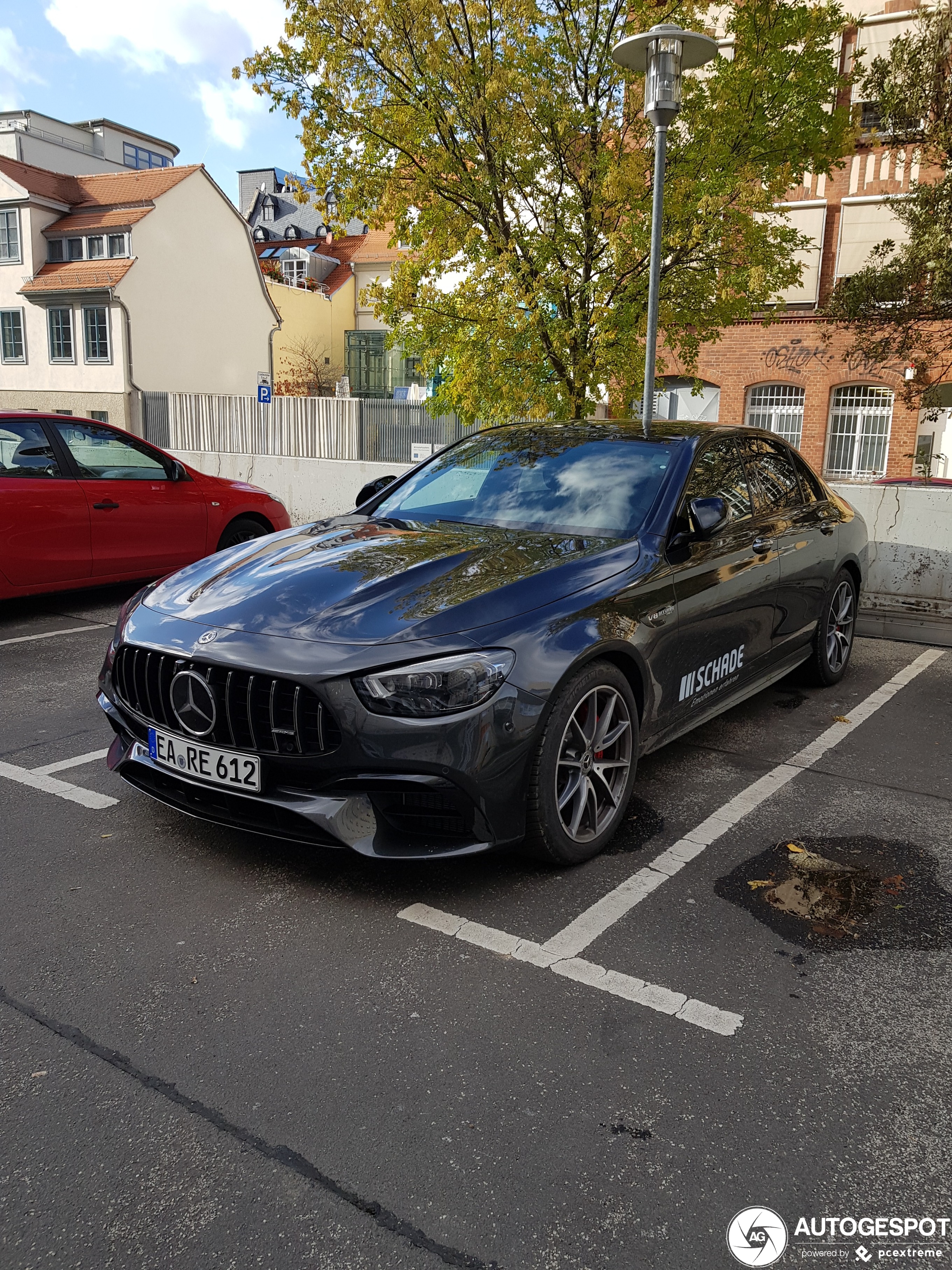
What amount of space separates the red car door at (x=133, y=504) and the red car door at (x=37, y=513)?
0.12 meters

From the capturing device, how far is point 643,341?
10734 millimetres

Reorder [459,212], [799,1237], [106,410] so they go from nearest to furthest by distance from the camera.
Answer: [799,1237], [459,212], [106,410]

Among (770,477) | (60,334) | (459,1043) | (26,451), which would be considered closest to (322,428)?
(26,451)

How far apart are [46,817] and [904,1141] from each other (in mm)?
3273

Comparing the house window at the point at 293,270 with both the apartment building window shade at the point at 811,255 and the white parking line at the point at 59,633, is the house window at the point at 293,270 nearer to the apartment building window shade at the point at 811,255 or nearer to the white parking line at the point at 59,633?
the apartment building window shade at the point at 811,255

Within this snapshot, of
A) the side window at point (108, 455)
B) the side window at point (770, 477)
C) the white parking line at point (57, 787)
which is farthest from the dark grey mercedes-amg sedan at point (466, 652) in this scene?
the side window at point (108, 455)

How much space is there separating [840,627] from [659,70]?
4.19m

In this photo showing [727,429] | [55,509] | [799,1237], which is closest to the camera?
[799,1237]

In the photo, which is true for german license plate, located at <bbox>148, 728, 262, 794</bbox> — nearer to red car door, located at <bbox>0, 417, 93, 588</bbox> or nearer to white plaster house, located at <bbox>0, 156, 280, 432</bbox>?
red car door, located at <bbox>0, 417, 93, 588</bbox>

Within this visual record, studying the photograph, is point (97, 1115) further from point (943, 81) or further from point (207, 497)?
point (943, 81)

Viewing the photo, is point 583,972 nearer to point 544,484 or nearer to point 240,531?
point 544,484

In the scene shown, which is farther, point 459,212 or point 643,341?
point 643,341

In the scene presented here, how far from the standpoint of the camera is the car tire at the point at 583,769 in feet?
11.4

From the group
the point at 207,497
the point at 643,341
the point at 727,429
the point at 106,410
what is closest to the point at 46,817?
the point at 727,429
